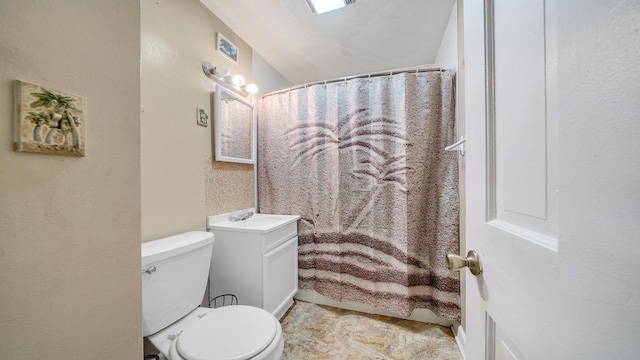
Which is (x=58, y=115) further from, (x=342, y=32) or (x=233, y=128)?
(x=342, y=32)

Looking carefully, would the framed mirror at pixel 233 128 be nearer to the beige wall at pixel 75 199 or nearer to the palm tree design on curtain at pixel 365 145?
the palm tree design on curtain at pixel 365 145

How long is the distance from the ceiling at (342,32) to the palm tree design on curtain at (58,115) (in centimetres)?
139

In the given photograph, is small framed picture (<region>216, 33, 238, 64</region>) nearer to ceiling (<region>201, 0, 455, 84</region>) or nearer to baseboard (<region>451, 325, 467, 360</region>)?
ceiling (<region>201, 0, 455, 84</region>)

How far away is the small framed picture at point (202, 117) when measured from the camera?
1.43 meters

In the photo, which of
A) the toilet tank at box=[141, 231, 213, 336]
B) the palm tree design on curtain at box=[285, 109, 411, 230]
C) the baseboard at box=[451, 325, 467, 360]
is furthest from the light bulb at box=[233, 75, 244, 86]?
the baseboard at box=[451, 325, 467, 360]

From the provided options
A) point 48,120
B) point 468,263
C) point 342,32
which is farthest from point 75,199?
point 342,32

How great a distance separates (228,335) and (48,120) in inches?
36.1

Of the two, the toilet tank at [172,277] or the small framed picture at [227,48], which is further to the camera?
the small framed picture at [227,48]

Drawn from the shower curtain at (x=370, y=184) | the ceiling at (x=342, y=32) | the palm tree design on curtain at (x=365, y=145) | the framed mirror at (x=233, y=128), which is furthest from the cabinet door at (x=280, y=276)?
the ceiling at (x=342, y=32)

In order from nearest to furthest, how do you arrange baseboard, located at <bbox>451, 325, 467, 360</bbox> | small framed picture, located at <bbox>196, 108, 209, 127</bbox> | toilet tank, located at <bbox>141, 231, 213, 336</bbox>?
1. toilet tank, located at <bbox>141, 231, 213, 336</bbox>
2. baseboard, located at <bbox>451, 325, 467, 360</bbox>
3. small framed picture, located at <bbox>196, 108, 209, 127</bbox>

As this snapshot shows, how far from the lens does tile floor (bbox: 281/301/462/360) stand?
133cm

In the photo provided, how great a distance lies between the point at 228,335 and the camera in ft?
3.02

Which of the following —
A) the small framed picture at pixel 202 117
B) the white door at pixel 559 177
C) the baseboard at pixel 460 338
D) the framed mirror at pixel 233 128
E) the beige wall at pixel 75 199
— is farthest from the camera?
the framed mirror at pixel 233 128

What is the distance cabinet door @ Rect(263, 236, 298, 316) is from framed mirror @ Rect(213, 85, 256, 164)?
75 cm
